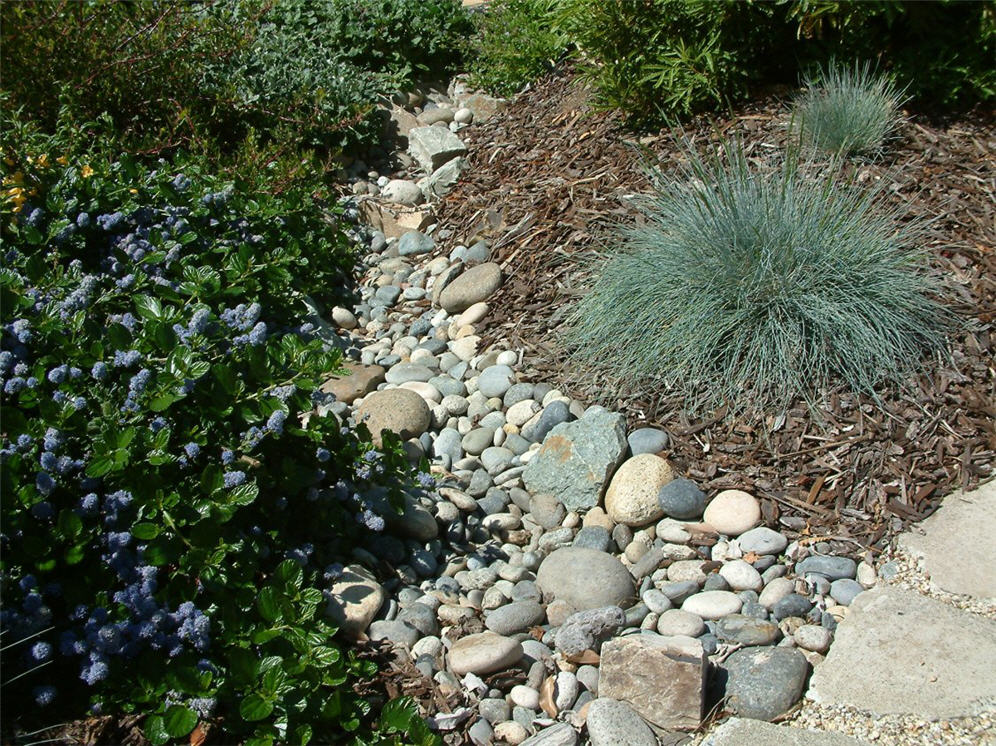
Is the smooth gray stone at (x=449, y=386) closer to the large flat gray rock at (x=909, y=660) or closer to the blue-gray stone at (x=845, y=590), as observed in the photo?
the blue-gray stone at (x=845, y=590)

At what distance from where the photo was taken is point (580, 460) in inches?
144

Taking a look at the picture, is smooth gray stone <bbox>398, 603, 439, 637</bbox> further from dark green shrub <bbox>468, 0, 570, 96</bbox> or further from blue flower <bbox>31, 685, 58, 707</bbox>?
dark green shrub <bbox>468, 0, 570, 96</bbox>

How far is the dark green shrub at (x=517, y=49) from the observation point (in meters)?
6.21

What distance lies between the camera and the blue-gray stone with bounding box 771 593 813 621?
306 centimetres

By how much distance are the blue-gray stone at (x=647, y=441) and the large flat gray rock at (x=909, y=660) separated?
0.94 metres

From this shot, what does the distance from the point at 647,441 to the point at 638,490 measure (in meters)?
0.25

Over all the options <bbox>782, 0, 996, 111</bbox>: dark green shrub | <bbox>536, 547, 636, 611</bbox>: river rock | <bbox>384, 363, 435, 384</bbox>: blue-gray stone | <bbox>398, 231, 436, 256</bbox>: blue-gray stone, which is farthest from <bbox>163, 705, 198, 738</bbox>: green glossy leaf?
<bbox>782, 0, 996, 111</bbox>: dark green shrub

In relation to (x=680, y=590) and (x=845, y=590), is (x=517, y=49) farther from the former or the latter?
(x=845, y=590)

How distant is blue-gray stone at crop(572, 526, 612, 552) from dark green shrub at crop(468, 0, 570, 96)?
11.8ft

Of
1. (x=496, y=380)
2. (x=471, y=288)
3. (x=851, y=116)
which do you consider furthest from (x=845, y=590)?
(x=851, y=116)

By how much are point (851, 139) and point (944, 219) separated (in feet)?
1.96

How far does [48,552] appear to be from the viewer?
7.64 feet

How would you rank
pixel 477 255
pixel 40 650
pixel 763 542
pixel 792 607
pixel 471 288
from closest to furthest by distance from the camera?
pixel 40 650 → pixel 792 607 → pixel 763 542 → pixel 471 288 → pixel 477 255

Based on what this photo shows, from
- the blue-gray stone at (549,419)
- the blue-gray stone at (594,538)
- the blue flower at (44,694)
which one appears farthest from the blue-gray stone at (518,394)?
the blue flower at (44,694)
